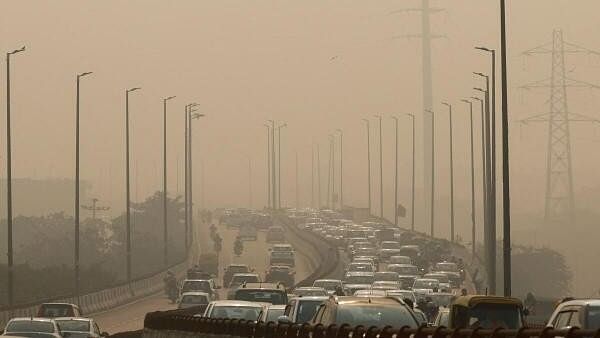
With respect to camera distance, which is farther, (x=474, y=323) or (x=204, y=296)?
(x=204, y=296)

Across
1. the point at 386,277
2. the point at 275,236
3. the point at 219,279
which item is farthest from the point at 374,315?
the point at 275,236

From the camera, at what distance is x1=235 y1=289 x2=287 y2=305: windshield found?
1986 inches

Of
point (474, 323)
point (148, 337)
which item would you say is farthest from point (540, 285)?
point (474, 323)

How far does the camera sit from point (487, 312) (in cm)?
3172

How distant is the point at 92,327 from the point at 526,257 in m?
153

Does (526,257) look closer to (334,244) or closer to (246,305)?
(334,244)

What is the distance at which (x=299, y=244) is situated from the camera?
160 metres

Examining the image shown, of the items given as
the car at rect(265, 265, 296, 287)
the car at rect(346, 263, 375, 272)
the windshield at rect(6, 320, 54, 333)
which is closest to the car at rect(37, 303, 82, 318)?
the windshield at rect(6, 320, 54, 333)

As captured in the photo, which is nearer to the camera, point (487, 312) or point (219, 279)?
point (487, 312)

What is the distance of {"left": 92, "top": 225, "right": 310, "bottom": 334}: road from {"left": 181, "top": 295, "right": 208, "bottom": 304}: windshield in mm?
1995

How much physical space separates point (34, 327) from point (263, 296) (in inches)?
407

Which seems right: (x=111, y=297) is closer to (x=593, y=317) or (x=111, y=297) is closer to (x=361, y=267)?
(x=361, y=267)

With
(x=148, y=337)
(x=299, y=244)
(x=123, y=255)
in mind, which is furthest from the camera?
(x=123, y=255)

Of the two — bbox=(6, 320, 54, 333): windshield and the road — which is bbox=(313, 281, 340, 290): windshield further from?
bbox=(6, 320, 54, 333): windshield
